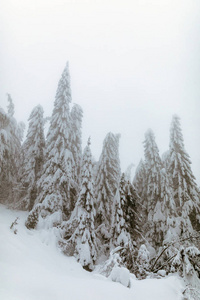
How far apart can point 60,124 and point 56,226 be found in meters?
8.09

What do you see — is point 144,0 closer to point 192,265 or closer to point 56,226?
point 192,265

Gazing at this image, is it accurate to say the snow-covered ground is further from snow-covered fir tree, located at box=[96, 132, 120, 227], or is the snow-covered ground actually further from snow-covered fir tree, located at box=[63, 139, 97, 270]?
snow-covered fir tree, located at box=[96, 132, 120, 227]

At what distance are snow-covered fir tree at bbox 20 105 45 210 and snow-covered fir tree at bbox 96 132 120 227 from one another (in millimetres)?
5517

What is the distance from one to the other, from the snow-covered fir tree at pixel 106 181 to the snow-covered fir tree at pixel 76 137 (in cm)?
227

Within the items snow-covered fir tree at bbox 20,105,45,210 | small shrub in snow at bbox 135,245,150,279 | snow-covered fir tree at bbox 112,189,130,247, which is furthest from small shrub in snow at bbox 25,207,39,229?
small shrub in snow at bbox 135,245,150,279

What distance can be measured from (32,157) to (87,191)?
6336mm

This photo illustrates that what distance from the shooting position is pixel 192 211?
605 inches

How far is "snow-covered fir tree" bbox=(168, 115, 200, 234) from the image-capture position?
15.2 m

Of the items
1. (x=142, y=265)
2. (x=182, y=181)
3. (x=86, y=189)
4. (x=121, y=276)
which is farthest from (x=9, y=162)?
(x=182, y=181)

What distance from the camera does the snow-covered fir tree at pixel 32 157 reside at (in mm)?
15898

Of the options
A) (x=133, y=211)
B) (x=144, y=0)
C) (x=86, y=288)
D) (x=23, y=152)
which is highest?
(x=144, y=0)

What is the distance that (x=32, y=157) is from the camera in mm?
16812

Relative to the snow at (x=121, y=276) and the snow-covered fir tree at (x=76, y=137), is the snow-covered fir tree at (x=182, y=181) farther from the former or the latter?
the snow at (x=121, y=276)

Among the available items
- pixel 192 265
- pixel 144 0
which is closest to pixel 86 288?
pixel 192 265
